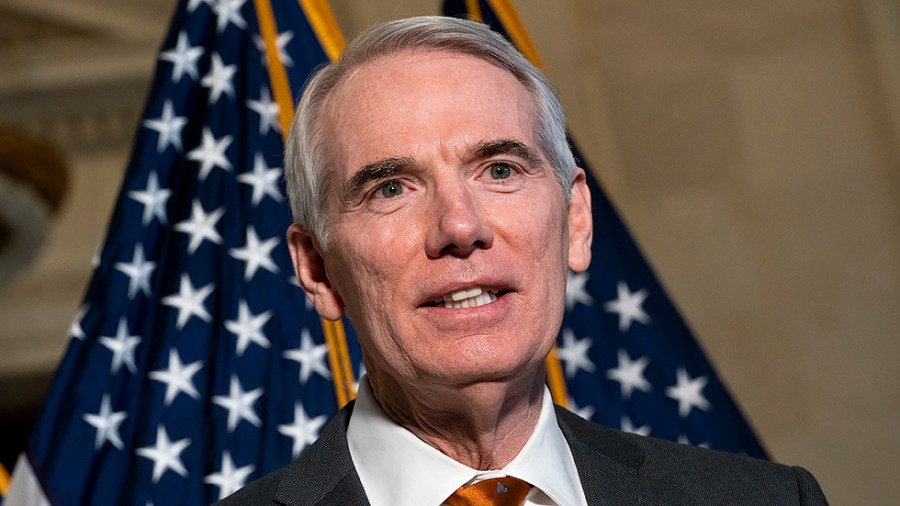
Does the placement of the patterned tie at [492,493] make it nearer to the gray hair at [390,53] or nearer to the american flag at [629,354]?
the gray hair at [390,53]

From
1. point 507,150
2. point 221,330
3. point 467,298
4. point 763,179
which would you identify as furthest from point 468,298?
point 763,179

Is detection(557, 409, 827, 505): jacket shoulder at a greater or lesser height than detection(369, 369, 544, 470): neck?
lesser

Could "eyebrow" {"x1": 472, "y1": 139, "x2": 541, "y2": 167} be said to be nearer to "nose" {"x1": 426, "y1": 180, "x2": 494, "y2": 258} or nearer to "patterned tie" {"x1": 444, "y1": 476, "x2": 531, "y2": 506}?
"nose" {"x1": 426, "y1": 180, "x2": 494, "y2": 258}

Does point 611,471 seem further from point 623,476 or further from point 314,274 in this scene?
point 314,274

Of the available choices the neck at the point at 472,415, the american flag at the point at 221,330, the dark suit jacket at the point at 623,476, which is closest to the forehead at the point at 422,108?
the neck at the point at 472,415

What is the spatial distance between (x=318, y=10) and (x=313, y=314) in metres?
0.86

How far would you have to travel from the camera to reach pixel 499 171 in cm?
210

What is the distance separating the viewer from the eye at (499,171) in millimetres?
2094

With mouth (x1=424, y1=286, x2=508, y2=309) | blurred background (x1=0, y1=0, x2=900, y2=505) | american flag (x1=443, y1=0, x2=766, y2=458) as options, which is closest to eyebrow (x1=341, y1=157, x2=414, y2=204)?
Result: mouth (x1=424, y1=286, x2=508, y2=309)

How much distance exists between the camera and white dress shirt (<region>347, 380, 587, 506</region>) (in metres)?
2.03


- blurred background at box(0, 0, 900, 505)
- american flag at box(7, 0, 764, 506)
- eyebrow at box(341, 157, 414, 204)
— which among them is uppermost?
eyebrow at box(341, 157, 414, 204)

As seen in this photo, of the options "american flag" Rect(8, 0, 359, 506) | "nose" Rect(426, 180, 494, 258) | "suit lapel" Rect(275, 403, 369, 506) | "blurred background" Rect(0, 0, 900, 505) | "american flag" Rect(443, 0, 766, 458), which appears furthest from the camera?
"blurred background" Rect(0, 0, 900, 505)

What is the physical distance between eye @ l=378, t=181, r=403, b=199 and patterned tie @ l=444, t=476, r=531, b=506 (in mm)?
465

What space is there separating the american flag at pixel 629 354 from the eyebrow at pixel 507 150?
4.41ft
